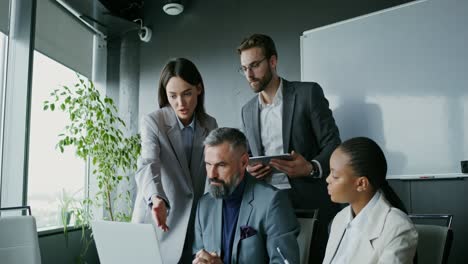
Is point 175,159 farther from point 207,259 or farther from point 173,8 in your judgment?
point 173,8

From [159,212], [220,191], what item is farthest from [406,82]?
[159,212]

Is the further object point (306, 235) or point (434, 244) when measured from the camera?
point (306, 235)

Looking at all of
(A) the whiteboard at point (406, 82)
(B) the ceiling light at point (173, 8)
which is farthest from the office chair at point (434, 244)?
(B) the ceiling light at point (173, 8)

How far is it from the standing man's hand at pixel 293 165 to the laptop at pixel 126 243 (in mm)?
915

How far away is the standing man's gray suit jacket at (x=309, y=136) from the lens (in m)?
2.22

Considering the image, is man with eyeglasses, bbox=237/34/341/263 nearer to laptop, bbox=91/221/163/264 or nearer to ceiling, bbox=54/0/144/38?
laptop, bbox=91/221/163/264

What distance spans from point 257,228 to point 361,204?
399 mm

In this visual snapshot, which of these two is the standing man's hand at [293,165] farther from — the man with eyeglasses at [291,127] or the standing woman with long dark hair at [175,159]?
the standing woman with long dark hair at [175,159]

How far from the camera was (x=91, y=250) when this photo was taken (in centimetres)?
393

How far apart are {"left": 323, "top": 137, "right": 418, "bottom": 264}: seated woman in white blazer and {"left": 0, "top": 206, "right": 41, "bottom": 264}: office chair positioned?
1244 mm

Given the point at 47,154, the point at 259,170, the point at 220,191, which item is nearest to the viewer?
the point at 220,191

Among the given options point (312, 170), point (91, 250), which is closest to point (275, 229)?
point (312, 170)

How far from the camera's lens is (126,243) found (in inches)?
48.3

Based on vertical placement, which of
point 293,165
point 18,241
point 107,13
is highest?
point 107,13
